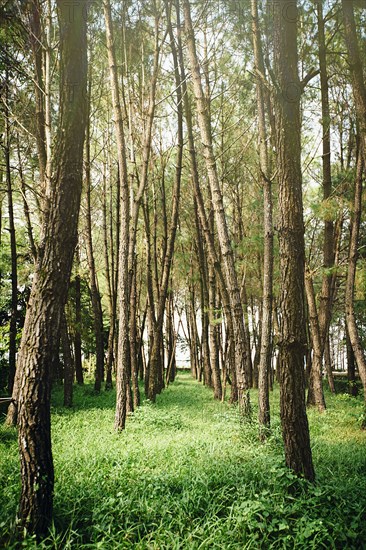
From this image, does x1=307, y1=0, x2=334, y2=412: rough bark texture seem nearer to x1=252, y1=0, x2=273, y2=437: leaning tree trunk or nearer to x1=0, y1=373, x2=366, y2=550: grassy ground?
x1=252, y1=0, x2=273, y2=437: leaning tree trunk

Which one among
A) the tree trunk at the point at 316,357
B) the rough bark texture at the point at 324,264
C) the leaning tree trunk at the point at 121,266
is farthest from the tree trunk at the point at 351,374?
the leaning tree trunk at the point at 121,266

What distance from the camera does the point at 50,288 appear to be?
3318 millimetres

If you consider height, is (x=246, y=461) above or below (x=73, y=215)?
below

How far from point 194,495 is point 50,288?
97.8 inches

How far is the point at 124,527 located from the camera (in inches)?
134

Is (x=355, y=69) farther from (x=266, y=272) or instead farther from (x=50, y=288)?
(x=50, y=288)

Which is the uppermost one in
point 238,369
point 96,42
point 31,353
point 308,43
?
point 96,42

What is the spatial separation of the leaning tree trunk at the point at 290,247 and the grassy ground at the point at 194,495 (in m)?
0.38

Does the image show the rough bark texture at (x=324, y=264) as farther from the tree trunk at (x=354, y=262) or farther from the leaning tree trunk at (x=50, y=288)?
the leaning tree trunk at (x=50, y=288)

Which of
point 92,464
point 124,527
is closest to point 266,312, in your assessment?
point 92,464

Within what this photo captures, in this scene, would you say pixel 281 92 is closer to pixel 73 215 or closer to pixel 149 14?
pixel 73 215

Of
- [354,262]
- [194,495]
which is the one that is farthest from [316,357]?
[194,495]

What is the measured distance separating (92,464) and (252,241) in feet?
23.0

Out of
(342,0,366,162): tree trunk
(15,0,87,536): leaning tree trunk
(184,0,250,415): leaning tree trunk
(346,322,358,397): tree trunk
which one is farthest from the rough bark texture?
(15,0,87,536): leaning tree trunk
